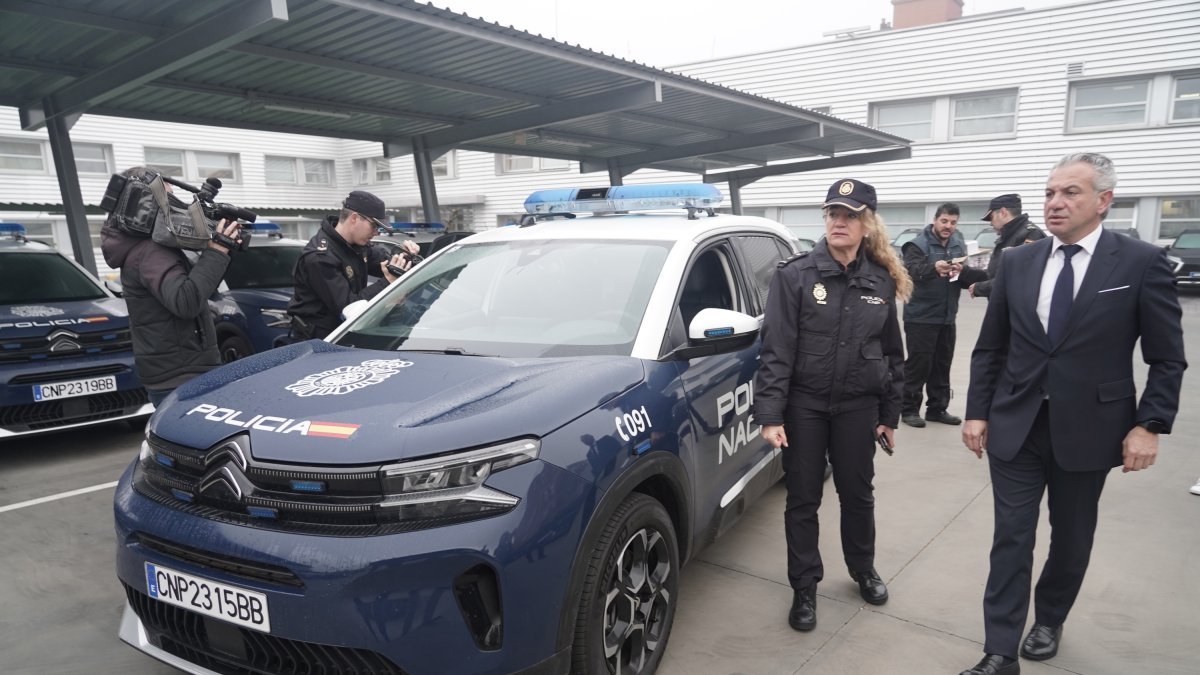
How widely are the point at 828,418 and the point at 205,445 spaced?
2286mm

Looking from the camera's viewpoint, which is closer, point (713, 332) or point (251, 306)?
point (713, 332)

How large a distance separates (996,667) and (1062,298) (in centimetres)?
134

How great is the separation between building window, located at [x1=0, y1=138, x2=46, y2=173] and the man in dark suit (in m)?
27.4

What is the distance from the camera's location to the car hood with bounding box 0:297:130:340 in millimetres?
5168

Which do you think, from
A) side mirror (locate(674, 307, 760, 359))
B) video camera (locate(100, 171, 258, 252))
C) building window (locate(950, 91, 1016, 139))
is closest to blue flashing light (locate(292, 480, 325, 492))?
side mirror (locate(674, 307, 760, 359))

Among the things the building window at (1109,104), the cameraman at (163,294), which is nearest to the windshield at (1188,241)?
the building window at (1109,104)

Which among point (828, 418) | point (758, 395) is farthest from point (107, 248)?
point (828, 418)

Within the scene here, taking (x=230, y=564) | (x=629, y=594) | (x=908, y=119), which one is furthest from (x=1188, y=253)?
(x=230, y=564)

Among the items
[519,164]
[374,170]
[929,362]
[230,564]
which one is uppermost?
[374,170]

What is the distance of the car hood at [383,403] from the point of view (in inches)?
81.5

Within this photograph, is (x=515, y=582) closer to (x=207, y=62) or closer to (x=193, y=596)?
(x=193, y=596)

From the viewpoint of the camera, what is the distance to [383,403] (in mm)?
2264

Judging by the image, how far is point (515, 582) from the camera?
200cm

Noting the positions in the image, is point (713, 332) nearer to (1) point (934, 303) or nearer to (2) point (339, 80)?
(1) point (934, 303)
